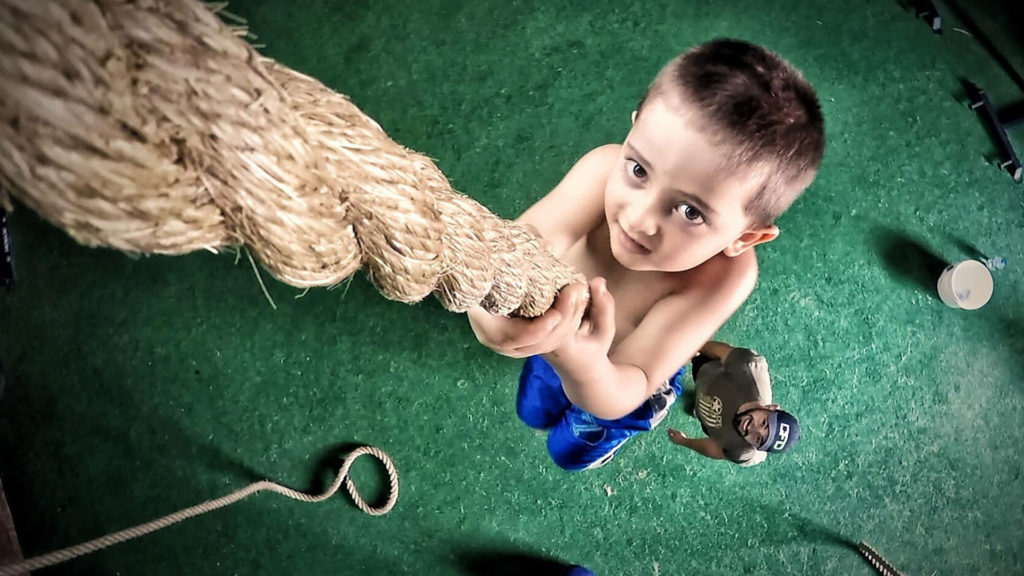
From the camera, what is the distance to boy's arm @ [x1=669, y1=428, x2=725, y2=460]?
1.24m

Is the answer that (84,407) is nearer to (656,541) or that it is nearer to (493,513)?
(493,513)

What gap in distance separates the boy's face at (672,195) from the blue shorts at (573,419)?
30 cm

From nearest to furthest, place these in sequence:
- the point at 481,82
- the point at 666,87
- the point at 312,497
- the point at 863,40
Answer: the point at 666,87
the point at 312,497
the point at 481,82
the point at 863,40

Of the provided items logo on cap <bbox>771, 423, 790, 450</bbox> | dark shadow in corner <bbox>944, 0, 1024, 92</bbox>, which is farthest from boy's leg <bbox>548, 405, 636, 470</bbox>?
dark shadow in corner <bbox>944, 0, 1024, 92</bbox>

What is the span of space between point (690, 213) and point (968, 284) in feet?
3.20

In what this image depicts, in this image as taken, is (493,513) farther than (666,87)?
Yes

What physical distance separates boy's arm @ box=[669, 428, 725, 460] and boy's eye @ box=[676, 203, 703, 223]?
0.60m

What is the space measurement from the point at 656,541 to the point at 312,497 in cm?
67

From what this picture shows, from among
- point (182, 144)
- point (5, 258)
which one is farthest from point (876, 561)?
point (5, 258)

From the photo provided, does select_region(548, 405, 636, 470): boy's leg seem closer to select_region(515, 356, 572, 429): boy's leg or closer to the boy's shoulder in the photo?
select_region(515, 356, 572, 429): boy's leg

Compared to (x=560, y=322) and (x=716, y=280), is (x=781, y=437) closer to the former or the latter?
(x=716, y=280)

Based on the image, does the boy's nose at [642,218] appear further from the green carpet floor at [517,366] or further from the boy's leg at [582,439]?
the green carpet floor at [517,366]

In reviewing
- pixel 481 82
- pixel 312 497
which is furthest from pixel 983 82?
pixel 312 497

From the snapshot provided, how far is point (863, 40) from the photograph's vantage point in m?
1.49
